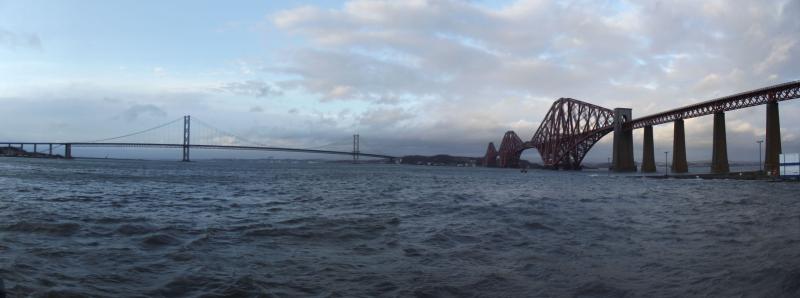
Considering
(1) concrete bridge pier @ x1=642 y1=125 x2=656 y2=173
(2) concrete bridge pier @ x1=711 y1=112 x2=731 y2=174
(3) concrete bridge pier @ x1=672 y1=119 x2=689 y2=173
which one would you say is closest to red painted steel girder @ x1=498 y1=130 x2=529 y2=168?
(1) concrete bridge pier @ x1=642 y1=125 x2=656 y2=173

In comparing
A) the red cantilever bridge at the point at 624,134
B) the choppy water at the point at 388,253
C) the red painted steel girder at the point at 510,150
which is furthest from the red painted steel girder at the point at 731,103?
the red painted steel girder at the point at 510,150

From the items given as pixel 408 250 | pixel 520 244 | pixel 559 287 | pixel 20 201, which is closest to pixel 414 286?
pixel 559 287

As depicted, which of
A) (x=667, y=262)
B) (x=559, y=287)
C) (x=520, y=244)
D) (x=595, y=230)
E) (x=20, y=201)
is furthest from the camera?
(x=20, y=201)

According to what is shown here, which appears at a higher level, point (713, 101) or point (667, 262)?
point (713, 101)

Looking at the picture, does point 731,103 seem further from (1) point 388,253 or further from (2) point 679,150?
(1) point 388,253

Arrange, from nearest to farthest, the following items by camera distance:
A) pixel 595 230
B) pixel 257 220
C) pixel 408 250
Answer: pixel 408 250, pixel 595 230, pixel 257 220

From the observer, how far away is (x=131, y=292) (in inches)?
283

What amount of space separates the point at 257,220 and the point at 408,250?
6795 millimetres

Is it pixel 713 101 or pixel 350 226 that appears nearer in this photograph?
pixel 350 226

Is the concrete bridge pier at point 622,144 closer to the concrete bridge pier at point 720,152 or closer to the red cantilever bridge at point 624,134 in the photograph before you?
the red cantilever bridge at point 624,134

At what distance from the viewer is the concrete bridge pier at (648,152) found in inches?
3764

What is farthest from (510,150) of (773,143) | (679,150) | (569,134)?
(773,143)

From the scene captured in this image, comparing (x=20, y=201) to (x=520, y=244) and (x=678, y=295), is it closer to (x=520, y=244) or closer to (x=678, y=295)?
(x=520, y=244)

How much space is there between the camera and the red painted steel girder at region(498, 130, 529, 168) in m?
182
